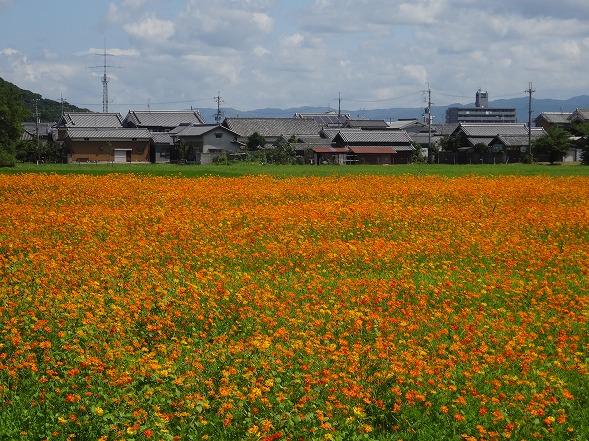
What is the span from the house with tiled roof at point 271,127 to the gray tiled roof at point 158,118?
9.84 metres

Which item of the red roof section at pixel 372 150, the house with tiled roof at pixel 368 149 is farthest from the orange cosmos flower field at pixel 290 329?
the red roof section at pixel 372 150

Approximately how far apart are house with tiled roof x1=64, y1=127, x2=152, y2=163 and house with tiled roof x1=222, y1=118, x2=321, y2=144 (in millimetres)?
10937

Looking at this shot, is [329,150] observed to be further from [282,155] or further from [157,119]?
[157,119]

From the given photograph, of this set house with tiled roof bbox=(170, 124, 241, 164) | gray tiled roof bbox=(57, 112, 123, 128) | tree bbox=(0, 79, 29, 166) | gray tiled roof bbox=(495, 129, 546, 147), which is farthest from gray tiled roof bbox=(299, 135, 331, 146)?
tree bbox=(0, 79, 29, 166)

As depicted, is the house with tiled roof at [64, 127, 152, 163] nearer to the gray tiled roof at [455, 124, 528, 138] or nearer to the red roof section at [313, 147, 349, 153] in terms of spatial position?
the red roof section at [313, 147, 349, 153]

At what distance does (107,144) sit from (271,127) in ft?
68.5

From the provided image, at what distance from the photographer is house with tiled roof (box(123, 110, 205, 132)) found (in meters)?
96.3

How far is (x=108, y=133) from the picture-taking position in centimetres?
8150

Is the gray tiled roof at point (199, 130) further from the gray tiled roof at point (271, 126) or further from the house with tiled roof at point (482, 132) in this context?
the house with tiled roof at point (482, 132)

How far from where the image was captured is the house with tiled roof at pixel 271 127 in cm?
9006

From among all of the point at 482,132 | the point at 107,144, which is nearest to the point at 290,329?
the point at 107,144

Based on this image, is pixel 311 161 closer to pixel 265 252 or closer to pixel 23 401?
pixel 265 252

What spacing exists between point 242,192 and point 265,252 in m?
10.5

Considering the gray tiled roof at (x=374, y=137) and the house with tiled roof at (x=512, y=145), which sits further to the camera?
the gray tiled roof at (x=374, y=137)
